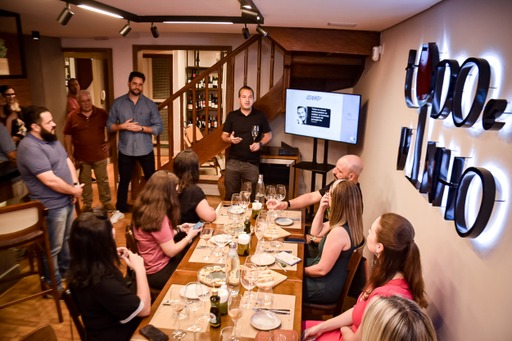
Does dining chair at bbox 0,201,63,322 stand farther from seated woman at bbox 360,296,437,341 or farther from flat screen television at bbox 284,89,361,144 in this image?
flat screen television at bbox 284,89,361,144

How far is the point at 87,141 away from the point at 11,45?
7.22 ft

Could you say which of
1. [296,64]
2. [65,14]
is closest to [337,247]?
[65,14]

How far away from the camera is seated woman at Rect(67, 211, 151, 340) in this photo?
189 cm

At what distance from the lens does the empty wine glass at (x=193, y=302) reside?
180cm

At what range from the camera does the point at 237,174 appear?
4887 mm

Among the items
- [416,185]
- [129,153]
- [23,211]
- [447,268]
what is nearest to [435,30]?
[416,185]

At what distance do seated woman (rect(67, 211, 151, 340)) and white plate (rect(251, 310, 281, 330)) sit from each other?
0.53 m

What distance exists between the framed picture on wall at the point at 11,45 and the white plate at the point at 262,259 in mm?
3503

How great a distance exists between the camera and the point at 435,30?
9.15 ft

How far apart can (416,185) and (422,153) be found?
0.25 meters

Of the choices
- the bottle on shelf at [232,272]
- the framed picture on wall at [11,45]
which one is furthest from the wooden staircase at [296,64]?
the bottle on shelf at [232,272]

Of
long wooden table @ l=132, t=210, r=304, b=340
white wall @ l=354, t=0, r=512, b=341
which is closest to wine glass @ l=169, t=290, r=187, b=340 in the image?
long wooden table @ l=132, t=210, r=304, b=340

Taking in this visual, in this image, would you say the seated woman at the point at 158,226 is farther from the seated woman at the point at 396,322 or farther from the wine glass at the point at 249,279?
the seated woman at the point at 396,322

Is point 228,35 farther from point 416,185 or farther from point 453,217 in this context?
point 453,217
